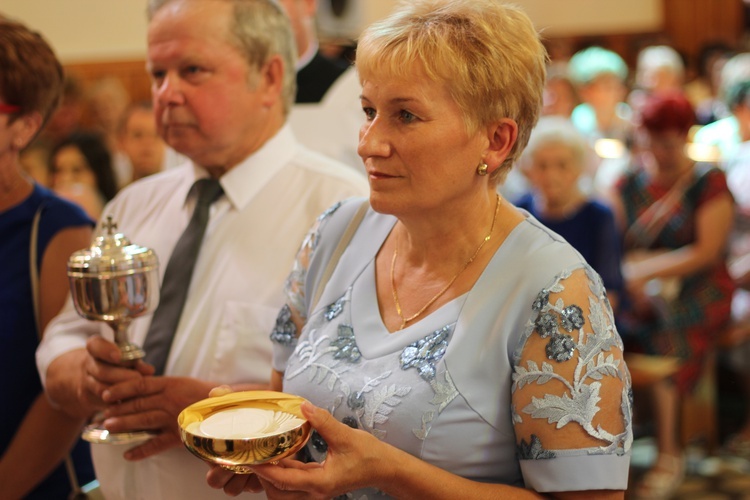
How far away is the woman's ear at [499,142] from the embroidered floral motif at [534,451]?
46cm

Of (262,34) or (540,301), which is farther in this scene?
(262,34)

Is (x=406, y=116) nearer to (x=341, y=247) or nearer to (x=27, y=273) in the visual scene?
(x=341, y=247)

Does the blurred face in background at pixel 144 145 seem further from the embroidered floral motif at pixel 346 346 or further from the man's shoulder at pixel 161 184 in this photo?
the embroidered floral motif at pixel 346 346

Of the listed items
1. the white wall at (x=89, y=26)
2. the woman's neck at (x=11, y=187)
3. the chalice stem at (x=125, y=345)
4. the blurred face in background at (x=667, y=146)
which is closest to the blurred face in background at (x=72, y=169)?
the woman's neck at (x=11, y=187)

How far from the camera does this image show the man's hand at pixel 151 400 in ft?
6.16

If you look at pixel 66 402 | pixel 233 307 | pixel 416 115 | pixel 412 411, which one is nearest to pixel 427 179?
pixel 416 115

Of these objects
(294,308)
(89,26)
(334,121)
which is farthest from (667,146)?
(89,26)

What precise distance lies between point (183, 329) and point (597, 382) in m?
1.01

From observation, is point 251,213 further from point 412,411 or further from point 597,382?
point 597,382

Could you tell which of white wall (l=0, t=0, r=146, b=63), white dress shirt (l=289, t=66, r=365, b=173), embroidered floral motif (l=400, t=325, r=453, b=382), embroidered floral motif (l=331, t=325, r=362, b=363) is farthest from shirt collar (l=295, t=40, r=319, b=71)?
white wall (l=0, t=0, r=146, b=63)

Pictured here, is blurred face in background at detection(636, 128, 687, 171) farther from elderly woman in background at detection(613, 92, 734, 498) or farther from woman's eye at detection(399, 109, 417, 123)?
woman's eye at detection(399, 109, 417, 123)

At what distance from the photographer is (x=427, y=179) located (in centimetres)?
155

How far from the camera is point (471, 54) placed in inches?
59.8

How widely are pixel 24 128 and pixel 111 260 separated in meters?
0.66
